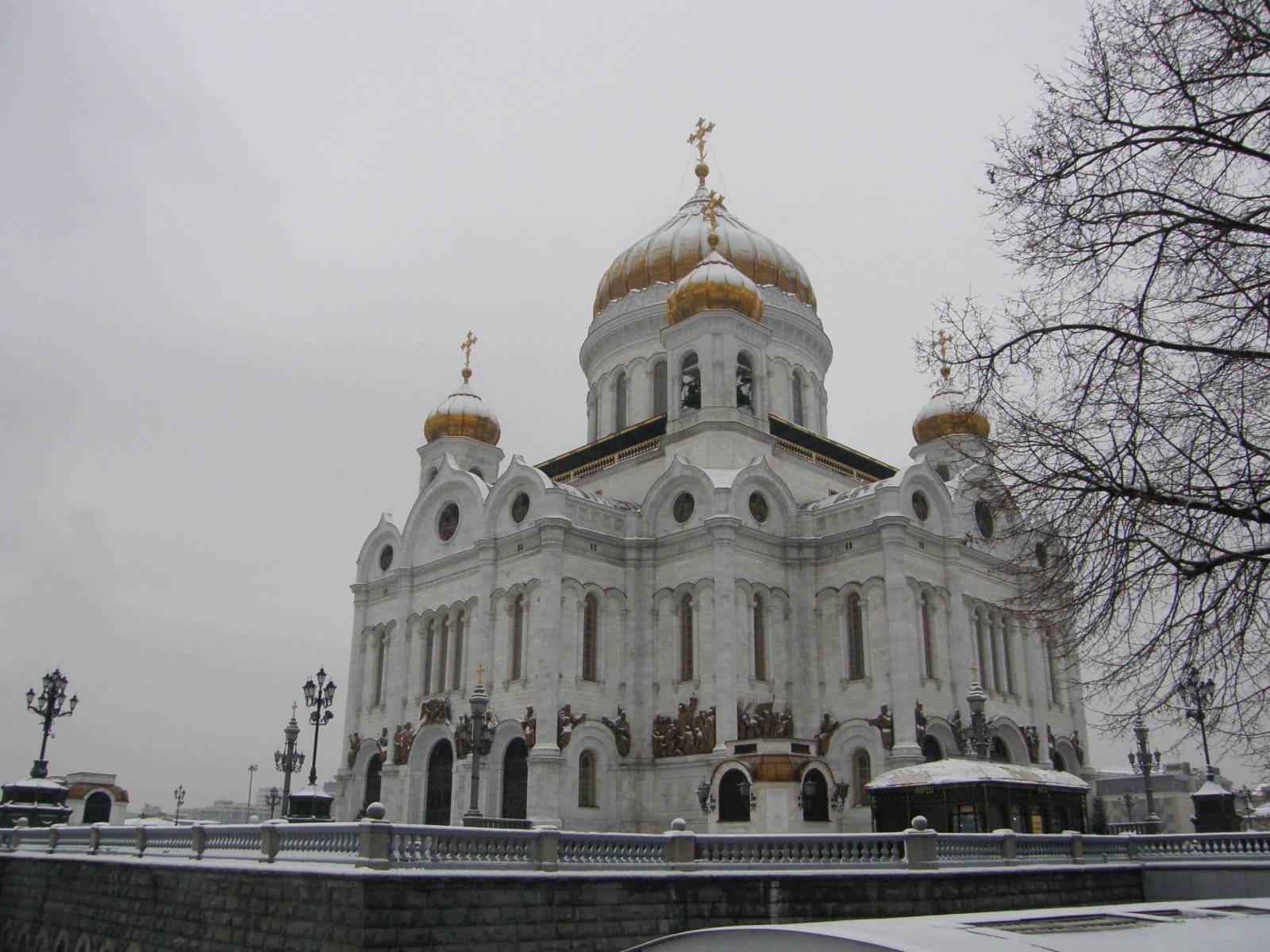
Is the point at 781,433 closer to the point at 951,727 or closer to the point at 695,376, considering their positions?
the point at 695,376

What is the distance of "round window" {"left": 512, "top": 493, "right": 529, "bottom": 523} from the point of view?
3173 centimetres

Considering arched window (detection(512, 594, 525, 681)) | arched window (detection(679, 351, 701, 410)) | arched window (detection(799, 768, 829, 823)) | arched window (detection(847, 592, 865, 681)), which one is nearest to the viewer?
arched window (detection(799, 768, 829, 823))

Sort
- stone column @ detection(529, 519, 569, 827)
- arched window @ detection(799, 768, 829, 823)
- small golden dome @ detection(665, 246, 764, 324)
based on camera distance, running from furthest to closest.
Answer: small golden dome @ detection(665, 246, 764, 324) → stone column @ detection(529, 519, 569, 827) → arched window @ detection(799, 768, 829, 823)

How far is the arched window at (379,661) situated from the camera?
34.8 meters

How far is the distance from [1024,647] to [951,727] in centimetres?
561

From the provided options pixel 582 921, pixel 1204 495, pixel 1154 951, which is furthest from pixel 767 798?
pixel 1154 951

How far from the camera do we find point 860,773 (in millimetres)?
28812

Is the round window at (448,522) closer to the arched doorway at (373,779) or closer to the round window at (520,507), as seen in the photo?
the round window at (520,507)

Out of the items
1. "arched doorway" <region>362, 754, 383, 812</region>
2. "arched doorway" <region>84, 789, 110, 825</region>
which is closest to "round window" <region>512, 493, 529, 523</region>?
"arched doorway" <region>362, 754, 383, 812</region>

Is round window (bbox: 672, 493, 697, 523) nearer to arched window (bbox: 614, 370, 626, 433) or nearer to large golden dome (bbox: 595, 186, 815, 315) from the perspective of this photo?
arched window (bbox: 614, 370, 626, 433)

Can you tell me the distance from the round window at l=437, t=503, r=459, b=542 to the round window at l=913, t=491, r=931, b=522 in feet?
44.9

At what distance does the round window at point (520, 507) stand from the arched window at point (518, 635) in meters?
2.35

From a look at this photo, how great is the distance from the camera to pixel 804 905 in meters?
16.1

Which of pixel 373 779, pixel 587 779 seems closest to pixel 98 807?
pixel 373 779
